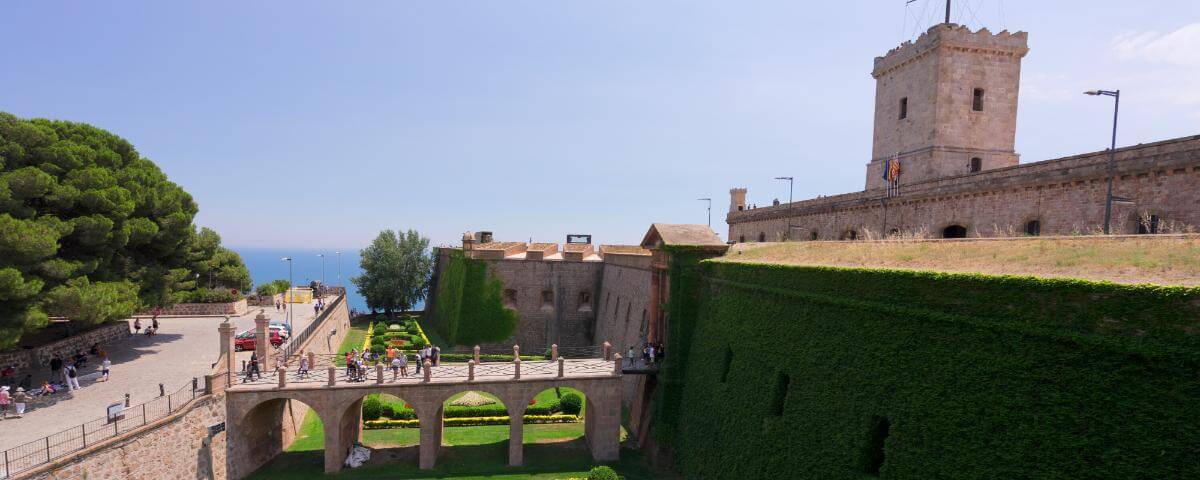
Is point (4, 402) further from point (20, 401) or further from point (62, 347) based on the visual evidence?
point (62, 347)

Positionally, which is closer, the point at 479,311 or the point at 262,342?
the point at 262,342

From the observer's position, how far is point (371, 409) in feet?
88.4

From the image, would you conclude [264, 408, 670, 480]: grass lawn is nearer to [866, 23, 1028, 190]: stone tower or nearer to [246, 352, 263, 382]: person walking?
[246, 352, 263, 382]: person walking

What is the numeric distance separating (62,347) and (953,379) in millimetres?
34927

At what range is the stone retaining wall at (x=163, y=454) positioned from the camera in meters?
15.3

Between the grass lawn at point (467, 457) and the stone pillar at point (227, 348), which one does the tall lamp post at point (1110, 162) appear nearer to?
the grass lawn at point (467, 457)

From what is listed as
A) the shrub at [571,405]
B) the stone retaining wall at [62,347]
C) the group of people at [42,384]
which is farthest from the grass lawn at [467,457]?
the stone retaining wall at [62,347]

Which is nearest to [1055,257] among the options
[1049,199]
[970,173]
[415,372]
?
[1049,199]

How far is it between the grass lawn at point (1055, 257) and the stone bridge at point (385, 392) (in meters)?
11.4

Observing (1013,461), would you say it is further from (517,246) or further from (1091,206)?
(517,246)

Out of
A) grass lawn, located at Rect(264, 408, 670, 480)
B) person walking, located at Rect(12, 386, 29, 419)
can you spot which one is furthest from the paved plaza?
grass lawn, located at Rect(264, 408, 670, 480)

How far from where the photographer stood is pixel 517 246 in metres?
44.3

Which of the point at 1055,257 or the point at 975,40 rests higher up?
the point at 975,40

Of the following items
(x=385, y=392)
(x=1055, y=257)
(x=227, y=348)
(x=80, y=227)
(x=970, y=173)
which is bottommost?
(x=385, y=392)
